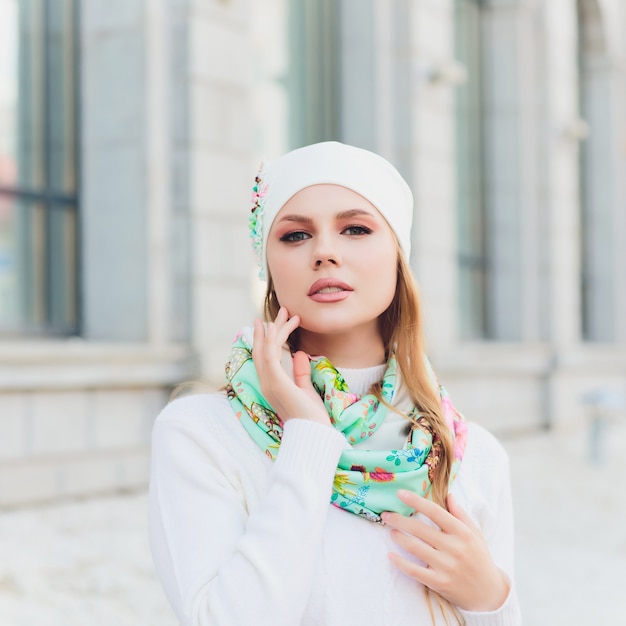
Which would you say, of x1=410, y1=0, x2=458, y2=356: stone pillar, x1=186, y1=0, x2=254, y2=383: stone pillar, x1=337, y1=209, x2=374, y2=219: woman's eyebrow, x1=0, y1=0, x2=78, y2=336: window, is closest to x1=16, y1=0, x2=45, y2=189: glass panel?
x1=0, y1=0, x2=78, y2=336: window

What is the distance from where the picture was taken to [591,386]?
12766mm

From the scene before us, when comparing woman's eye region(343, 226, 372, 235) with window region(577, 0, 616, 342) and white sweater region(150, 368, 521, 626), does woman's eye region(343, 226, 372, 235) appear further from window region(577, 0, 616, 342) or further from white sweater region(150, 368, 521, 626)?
window region(577, 0, 616, 342)

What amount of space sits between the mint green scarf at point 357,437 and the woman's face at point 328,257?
115 mm

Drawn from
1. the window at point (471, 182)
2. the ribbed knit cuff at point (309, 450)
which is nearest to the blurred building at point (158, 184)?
the window at point (471, 182)

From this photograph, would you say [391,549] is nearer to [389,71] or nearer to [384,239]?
[384,239]

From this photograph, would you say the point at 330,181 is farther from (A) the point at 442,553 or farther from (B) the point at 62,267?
(B) the point at 62,267

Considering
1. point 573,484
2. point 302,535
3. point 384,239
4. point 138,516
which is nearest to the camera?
point 302,535

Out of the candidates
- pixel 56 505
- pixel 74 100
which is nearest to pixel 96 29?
pixel 74 100

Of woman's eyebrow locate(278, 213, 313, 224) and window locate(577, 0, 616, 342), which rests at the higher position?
window locate(577, 0, 616, 342)

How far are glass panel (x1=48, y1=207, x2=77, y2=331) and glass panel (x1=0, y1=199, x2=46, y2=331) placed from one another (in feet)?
0.24

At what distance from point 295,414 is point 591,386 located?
11.9 meters

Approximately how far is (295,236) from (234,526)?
58 cm

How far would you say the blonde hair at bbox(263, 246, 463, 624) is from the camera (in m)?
1.69

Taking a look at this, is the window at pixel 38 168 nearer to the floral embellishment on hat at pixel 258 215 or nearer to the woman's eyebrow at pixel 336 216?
the floral embellishment on hat at pixel 258 215
